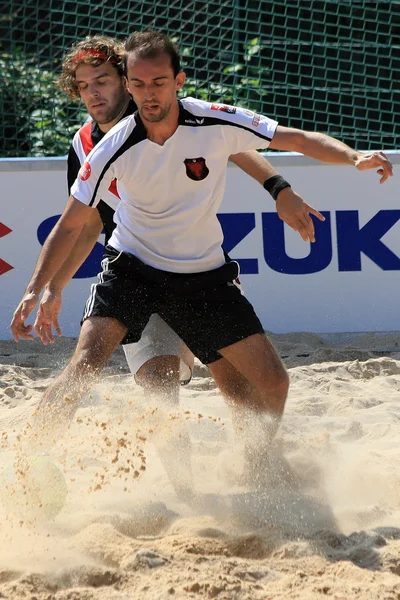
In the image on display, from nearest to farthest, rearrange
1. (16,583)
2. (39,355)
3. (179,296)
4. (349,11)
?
(16,583), (179,296), (39,355), (349,11)

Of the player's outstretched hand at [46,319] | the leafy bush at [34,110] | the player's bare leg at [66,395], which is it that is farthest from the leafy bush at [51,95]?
the player's bare leg at [66,395]

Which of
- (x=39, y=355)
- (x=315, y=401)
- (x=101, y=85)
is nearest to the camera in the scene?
(x=101, y=85)

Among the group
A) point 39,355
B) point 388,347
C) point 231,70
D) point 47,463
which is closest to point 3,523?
point 47,463

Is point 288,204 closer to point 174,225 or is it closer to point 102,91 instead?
point 174,225

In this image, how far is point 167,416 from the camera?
374cm

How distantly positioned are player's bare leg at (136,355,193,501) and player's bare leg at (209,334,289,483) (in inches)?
8.0

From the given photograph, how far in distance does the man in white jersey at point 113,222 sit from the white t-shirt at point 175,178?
8.4 inches

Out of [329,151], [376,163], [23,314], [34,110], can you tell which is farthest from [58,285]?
[34,110]

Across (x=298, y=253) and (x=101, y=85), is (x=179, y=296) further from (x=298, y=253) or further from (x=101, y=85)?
(x=298, y=253)

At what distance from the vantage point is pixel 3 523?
324 cm

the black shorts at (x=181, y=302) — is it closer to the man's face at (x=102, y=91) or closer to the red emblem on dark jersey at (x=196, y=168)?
the red emblem on dark jersey at (x=196, y=168)

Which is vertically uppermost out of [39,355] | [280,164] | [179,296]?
[280,164]

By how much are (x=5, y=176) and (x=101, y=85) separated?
2.75 meters

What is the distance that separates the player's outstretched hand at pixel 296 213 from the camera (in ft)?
11.9
